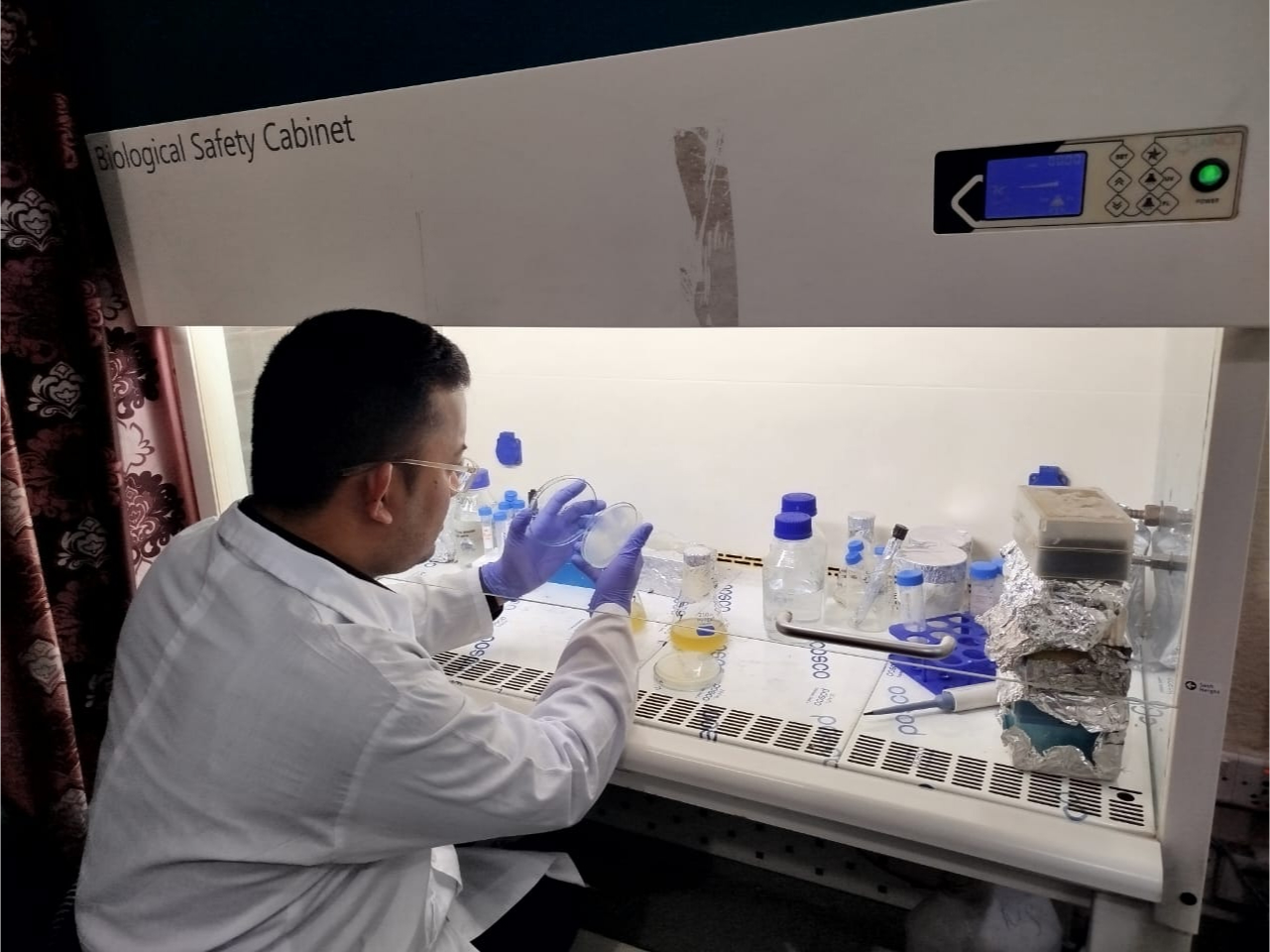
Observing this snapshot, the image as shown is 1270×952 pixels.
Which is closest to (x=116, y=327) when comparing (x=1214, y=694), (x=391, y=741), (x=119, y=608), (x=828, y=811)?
(x=119, y=608)

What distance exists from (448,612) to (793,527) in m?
0.53

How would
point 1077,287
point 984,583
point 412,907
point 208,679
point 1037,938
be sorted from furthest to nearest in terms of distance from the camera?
point 984,583 < point 1037,938 < point 412,907 < point 208,679 < point 1077,287

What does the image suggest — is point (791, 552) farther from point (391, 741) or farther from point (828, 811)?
point (391, 741)

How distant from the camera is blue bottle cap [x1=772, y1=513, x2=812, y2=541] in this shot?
4.04ft

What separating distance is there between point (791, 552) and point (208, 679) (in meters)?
0.82

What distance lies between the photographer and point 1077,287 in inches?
28.7

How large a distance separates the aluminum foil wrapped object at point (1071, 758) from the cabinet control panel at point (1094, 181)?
536mm

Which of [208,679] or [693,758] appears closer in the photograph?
[208,679]

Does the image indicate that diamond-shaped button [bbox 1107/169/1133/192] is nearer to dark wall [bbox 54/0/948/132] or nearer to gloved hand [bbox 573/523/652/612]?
dark wall [bbox 54/0/948/132]

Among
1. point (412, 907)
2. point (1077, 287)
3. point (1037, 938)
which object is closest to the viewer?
point (1077, 287)

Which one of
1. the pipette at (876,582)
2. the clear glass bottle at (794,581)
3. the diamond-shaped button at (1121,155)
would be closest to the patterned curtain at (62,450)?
the clear glass bottle at (794,581)

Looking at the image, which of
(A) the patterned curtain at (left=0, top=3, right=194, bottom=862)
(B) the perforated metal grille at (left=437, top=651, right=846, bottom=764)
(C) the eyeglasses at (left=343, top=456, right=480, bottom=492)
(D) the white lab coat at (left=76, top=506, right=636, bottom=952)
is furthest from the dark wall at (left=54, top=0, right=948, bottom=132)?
(B) the perforated metal grille at (left=437, top=651, right=846, bottom=764)

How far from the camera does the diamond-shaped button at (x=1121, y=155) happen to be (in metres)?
0.69

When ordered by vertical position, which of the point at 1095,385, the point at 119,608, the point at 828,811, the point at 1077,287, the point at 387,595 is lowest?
the point at 828,811
